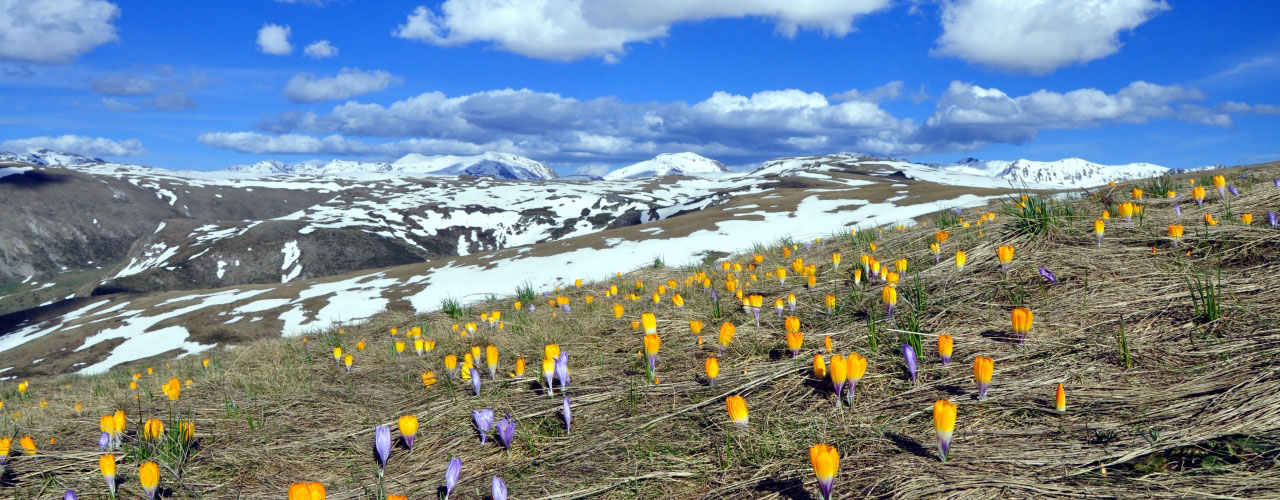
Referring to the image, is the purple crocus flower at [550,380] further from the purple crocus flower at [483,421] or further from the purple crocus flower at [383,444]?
the purple crocus flower at [383,444]

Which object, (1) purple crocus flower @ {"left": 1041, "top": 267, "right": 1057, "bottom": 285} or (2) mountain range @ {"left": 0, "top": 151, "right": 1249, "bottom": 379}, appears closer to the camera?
(1) purple crocus flower @ {"left": 1041, "top": 267, "right": 1057, "bottom": 285}

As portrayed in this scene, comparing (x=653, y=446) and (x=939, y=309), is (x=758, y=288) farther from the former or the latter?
(x=653, y=446)

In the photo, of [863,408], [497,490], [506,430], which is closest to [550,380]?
[506,430]

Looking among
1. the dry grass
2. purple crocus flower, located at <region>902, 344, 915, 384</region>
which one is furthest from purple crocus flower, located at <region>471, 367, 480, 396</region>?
purple crocus flower, located at <region>902, 344, 915, 384</region>

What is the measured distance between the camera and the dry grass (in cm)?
271

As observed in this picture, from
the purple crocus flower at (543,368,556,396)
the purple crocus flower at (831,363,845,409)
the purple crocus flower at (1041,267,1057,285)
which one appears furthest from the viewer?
the purple crocus flower at (1041,267,1057,285)

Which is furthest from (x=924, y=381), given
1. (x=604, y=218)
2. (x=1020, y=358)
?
(x=604, y=218)

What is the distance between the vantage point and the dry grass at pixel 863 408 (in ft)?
8.89

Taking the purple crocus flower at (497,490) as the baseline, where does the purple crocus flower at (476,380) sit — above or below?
above

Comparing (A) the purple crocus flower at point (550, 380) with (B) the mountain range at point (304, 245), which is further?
(B) the mountain range at point (304, 245)

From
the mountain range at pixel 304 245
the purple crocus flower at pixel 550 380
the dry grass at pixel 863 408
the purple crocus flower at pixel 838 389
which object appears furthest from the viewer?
the mountain range at pixel 304 245

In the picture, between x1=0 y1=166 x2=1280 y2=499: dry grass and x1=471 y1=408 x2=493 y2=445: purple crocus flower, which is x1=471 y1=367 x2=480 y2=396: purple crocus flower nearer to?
x1=0 y1=166 x2=1280 y2=499: dry grass

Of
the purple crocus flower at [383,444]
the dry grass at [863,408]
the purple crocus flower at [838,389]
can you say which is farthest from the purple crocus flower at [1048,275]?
the purple crocus flower at [383,444]

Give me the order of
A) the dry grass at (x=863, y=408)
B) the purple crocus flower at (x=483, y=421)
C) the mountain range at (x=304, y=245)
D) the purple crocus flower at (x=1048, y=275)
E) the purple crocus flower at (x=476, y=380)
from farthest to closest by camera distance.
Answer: the mountain range at (x=304, y=245), the purple crocus flower at (x=1048, y=275), the purple crocus flower at (x=476, y=380), the purple crocus flower at (x=483, y=421), the dry grass at (x=863, y=408)
